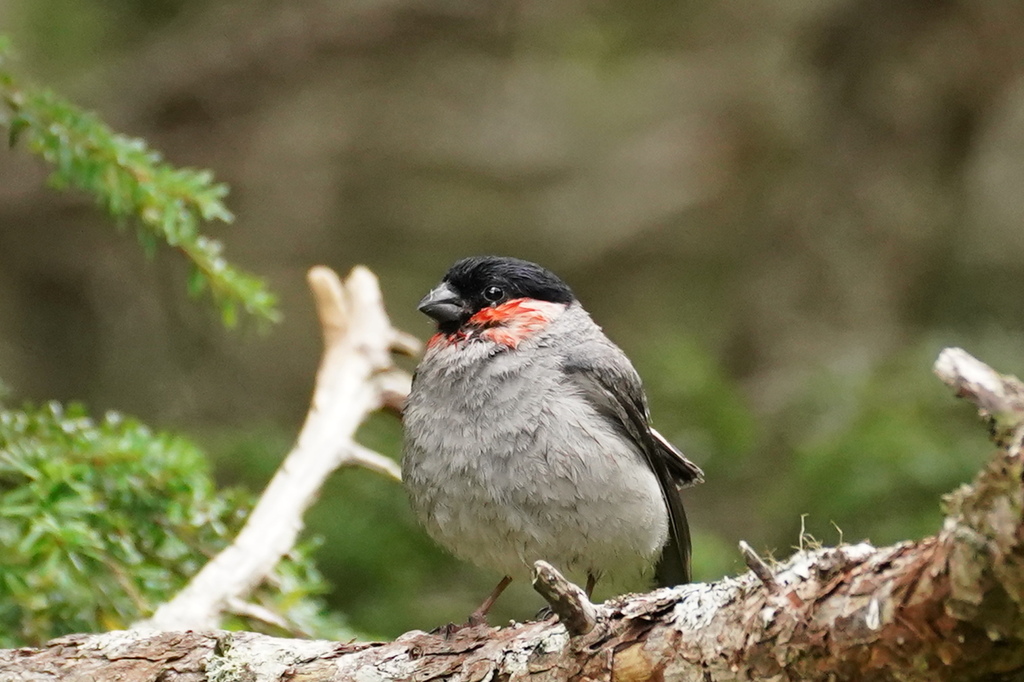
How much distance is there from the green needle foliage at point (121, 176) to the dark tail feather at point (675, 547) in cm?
156

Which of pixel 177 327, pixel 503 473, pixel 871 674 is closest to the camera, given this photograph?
pixel 871 674

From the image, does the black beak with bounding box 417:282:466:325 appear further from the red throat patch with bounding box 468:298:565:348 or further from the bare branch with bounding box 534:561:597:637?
the bare branch with bounding box 534:561:597:637

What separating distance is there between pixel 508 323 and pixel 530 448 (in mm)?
710

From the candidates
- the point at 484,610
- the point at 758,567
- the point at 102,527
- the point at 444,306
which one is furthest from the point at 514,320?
the point at 758,567

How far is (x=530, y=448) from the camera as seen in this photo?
3.56m

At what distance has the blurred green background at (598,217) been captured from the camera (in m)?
5.28

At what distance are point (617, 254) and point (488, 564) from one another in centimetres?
621

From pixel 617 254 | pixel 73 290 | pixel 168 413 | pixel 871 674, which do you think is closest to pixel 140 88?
pixel 73 290

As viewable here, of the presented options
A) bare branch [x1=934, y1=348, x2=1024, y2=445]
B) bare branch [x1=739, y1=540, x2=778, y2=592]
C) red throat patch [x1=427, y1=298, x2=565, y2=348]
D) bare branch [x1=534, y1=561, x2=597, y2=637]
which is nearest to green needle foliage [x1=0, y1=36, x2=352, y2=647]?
red throat patch [x1=427, y1=298, x2=565, y2=348]

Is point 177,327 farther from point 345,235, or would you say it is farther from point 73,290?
point 345,235

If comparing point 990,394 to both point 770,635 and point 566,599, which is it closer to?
point 770,635

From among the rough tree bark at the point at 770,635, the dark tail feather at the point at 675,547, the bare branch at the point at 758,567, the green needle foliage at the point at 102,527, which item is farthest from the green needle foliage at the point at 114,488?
the bare branch at the point at 758,567

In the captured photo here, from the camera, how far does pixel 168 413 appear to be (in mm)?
7840

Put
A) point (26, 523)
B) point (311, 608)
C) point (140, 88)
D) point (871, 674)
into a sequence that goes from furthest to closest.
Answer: point (140, 88), point (311, 608), point (26, 523), point (871, 674)
